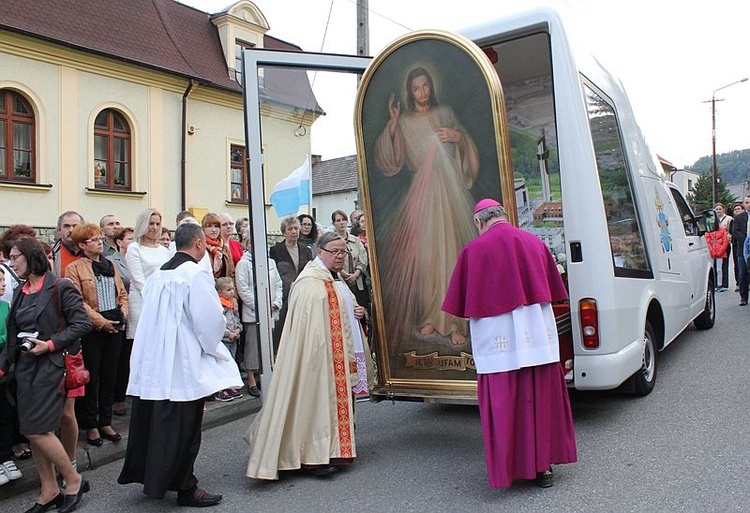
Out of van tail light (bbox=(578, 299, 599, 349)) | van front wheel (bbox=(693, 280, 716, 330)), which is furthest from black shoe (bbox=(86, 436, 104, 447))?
van front wheel (bbox=(693, 280, 716, 330))

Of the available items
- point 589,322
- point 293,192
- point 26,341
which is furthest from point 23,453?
point 589,322

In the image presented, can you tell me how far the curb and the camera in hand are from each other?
115 centimetres

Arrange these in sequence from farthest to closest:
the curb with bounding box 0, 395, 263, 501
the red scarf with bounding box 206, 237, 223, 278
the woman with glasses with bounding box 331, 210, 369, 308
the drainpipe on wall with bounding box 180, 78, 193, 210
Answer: the drainpipe on wall with bounding box 180, 78, 193, 210
the woman with glasses with bounding box 331, 210, 369, 308
the red scarf with bounding box 206, 237, 223, 278
the curb with bounding box 0, 395, 263, 501

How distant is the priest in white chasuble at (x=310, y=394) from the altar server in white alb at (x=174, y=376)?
18.5 inches

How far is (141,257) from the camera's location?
5879mm

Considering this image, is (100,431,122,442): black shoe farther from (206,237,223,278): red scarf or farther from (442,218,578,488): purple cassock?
(442,218,578,488): purple cassock

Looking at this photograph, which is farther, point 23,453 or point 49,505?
point 23,453

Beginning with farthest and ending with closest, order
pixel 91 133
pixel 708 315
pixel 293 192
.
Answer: pixel 91 133, pixel 708 315, pixel 293 192

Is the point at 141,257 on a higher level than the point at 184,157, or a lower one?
lower

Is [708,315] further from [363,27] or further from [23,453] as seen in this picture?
[23,453]

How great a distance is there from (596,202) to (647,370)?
198 cm

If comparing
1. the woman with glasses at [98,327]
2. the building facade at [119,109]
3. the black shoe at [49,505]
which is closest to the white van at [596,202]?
the woman with glasses at [98,327]

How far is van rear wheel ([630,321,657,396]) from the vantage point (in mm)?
5906

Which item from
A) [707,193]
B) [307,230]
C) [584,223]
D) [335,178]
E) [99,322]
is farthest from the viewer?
[707,193]
